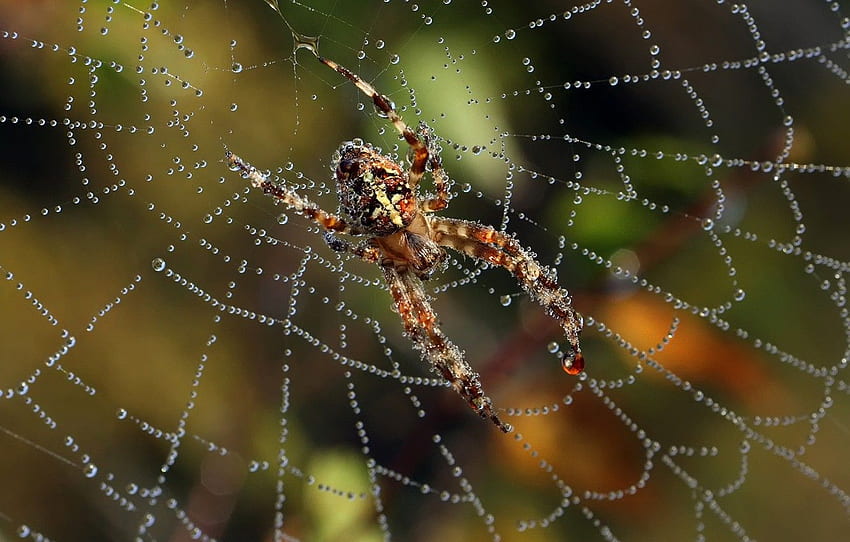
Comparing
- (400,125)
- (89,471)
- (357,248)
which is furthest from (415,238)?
(89,471)

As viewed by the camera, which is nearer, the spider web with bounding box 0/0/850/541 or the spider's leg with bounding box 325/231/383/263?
the spider's leg with bounding box 325/231/383/263

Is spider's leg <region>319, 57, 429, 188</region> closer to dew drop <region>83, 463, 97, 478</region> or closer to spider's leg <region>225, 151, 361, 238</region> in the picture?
spider's leg <region>225, 151, 361, 238</region>

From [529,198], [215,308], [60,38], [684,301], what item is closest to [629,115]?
[529,198]

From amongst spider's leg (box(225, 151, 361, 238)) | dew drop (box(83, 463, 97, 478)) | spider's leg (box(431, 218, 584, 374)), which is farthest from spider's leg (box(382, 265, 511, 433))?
dew drop (box(83, 463, 97, 478))

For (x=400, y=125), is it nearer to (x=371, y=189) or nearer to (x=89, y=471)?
(x=371, y=189)

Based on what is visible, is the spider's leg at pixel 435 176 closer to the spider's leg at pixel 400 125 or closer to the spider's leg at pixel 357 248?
the spider's leg at pixel 400 125

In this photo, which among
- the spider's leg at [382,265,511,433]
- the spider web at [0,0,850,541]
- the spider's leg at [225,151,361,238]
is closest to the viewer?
→ the spider's leg at [225,151,361,238]

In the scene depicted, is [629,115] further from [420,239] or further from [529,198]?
[420,239]
